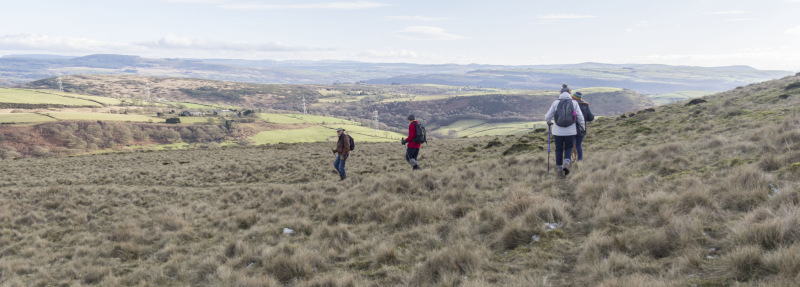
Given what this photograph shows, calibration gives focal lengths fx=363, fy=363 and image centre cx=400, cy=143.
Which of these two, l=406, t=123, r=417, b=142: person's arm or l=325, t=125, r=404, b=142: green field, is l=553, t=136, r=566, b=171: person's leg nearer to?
l=406, t=123, r=417, b=142: person's arm

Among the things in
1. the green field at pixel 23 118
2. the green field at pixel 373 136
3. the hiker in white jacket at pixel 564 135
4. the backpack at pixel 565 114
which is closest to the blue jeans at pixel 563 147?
the hiker in white jacket at pixel 564 135

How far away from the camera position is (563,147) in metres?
9.95

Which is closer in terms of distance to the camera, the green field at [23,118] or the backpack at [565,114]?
the backpack at [565,114]

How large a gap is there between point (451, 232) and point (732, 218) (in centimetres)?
398

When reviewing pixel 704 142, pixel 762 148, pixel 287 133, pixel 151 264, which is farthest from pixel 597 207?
pixel 287 133

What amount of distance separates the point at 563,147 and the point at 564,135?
76cm

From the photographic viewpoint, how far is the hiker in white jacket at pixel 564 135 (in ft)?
30.5

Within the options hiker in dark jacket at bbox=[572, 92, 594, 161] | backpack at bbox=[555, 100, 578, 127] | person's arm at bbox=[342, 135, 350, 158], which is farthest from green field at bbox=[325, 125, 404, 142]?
backpack at bbox=[555, 100, 578, 127]

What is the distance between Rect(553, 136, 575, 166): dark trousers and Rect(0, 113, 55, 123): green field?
108457mm

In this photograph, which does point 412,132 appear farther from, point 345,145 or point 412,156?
point 345,145

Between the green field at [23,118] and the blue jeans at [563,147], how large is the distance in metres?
108

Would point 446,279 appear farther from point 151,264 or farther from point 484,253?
point 151,264

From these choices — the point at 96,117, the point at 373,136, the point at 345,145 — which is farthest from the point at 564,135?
the point at 96,117

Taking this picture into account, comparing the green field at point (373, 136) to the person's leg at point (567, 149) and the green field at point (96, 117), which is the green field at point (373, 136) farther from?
the person's leg at point (567, 149)
